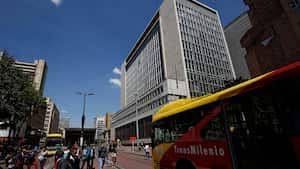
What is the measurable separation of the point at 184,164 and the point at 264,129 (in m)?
3.14

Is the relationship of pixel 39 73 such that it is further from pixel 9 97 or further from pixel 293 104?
pixel 293 104

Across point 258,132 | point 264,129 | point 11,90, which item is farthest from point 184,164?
point 11,90

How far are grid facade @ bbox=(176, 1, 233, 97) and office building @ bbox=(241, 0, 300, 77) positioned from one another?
102 ft

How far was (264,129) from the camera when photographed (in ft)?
11.7

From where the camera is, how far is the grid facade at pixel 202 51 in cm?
5788

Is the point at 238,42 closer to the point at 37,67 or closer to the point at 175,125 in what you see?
the point at 175,125

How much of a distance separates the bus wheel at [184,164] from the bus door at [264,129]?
72.9 inches

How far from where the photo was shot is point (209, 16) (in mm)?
76375

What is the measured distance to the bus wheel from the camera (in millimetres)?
5473

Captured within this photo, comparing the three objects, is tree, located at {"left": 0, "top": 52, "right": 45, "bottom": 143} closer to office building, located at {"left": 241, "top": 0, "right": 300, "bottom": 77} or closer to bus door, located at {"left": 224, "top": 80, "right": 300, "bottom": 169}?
bus door, located at {"left": 224, "top": 80, "right": 300, "bottom": 169}

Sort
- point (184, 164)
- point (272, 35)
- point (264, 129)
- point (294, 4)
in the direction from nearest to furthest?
point (264, 129)
point (184, 164)
point (294, 4)
point (272, 35)

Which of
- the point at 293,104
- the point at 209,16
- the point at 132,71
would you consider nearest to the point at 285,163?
the point at 293,104

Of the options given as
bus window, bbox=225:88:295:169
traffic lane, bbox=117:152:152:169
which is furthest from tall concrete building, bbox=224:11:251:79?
bus window, bbox=225:88:295:169

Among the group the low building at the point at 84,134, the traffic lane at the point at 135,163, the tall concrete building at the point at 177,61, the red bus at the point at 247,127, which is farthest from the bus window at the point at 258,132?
the tall concrete building at the point at 177,61
